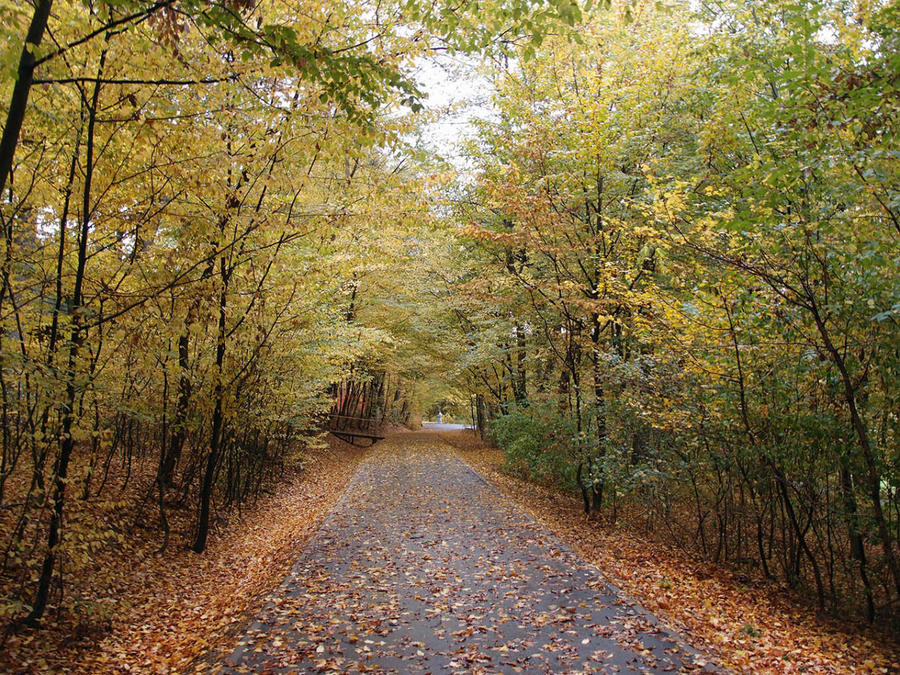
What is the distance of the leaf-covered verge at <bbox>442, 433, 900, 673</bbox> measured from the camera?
4695 mm

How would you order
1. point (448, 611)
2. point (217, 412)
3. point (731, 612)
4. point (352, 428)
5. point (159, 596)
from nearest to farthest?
point (448, 611) → point (731, 612) → point (159, 596) → point (217, 412) → point (352, 428)

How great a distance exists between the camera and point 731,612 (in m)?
5.73

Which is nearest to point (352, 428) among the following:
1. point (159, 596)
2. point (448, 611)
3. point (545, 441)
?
point (545, 441)

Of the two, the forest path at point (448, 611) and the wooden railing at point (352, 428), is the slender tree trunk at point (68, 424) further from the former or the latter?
the wooden railing at point (352, 428)

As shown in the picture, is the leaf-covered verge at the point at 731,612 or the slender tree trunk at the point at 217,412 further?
the slender tree trunk at the point at 217,412

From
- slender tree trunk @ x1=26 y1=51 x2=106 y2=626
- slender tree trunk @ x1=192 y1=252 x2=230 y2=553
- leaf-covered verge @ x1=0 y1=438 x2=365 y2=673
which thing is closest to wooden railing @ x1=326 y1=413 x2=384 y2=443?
leaf-covered verge @ x1=0 y1=438 x2=365 y2=673

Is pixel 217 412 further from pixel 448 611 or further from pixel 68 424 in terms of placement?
pixel 448 611

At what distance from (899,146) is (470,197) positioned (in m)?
11.9

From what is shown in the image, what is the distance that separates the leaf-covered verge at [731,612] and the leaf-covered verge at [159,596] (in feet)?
14.1

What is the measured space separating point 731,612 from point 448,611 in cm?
314

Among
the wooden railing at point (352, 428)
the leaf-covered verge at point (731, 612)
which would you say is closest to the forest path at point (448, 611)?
the leaf-covered verge at point (731, 612)

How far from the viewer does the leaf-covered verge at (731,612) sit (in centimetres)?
470

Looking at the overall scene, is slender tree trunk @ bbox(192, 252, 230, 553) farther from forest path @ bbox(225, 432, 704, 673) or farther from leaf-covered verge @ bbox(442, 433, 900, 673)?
leaf-covered verge @ bbox(442, 433, 900, 673)

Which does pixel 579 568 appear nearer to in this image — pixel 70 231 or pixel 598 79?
pixel 70 231
